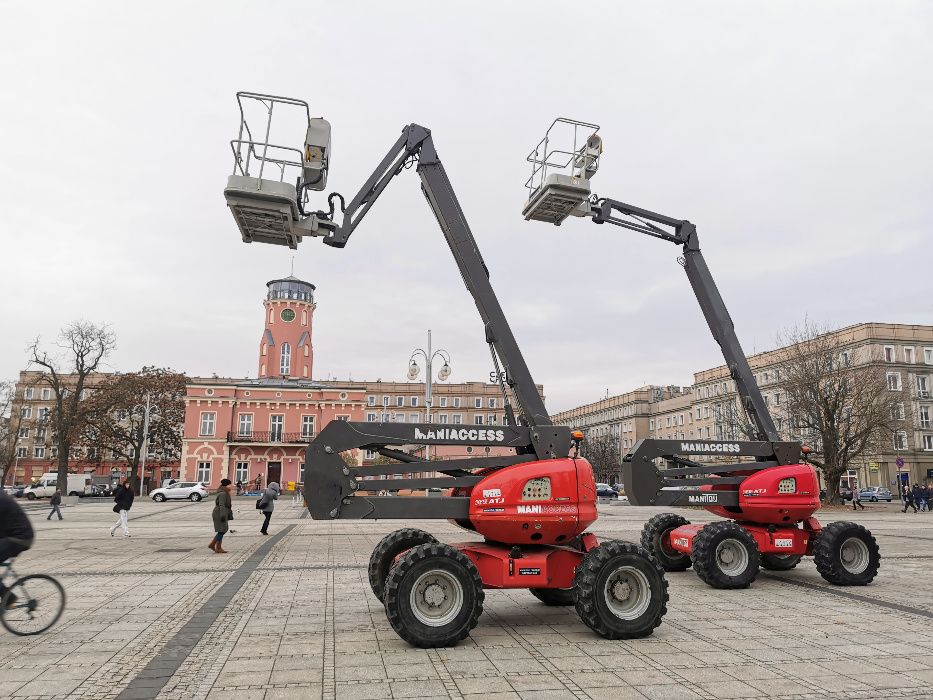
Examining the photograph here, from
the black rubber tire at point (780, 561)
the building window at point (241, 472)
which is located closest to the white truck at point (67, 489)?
the building window at point (241, 472)

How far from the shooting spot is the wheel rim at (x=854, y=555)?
35.2ft

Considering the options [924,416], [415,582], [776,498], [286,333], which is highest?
[286,333]

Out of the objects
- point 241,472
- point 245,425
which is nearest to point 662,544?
point 245,425

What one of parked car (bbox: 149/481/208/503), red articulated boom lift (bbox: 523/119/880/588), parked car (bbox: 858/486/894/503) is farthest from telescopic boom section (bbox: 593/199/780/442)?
parked car (bbox: 858/486/894/503)

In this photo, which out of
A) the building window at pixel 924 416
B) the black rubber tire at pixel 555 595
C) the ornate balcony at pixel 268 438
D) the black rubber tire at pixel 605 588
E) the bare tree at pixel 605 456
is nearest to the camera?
the black rubber tire at pixel 605 588

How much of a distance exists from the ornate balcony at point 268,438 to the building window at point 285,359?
8843 millimetres

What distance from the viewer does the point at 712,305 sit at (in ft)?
42.1

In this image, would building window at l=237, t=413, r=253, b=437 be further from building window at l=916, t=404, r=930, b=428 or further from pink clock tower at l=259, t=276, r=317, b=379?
building window at l=916, t=404, r=930, b=428

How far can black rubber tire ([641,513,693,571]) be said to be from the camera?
1218 centimetres

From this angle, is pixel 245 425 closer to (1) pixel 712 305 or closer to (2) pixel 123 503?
(2) pixel 123 503

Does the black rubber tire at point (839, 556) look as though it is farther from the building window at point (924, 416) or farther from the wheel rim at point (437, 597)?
the building window at point (924, 416)

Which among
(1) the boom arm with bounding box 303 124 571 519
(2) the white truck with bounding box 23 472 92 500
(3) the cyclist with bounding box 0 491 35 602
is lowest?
(2) the white truck with bounding box 23 472 92 500

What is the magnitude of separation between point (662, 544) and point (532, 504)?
5898 mm

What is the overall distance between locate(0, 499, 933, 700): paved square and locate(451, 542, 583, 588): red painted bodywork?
55 cm
